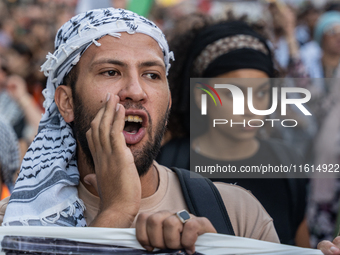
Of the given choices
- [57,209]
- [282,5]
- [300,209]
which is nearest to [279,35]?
[282,5]

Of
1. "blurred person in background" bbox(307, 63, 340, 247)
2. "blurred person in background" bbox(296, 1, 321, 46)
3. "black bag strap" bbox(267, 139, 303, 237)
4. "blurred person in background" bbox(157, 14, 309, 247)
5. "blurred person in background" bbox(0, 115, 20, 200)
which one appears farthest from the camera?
"blurred person in background" bbox(296, 1, 321, 46)

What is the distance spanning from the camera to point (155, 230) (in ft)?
5.11

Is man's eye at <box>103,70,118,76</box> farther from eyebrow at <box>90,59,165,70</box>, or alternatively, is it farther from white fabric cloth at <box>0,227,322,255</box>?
white fabric cloth at <box>0,227,322,255</box>

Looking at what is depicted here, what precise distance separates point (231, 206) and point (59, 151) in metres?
0.91

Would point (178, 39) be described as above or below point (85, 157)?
above

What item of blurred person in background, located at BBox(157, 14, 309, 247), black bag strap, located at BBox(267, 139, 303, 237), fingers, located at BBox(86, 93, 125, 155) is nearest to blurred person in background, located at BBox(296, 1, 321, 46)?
blurred person in background, located at BBox(157, 14, 309, 247)

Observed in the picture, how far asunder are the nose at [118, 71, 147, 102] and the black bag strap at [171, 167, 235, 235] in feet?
1.57

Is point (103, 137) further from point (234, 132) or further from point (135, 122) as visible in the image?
point (234, 132)

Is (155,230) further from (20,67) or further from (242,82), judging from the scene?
(20,67)

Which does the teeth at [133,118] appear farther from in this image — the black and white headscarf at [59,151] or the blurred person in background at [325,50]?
the blurred person in background at [325,50]

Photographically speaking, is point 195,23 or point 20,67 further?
point 20,67

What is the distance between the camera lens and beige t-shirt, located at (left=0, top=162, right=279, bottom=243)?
1994mm

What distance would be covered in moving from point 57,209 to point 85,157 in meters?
0.35

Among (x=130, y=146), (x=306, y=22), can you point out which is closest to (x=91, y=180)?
(x=130, y=146)
